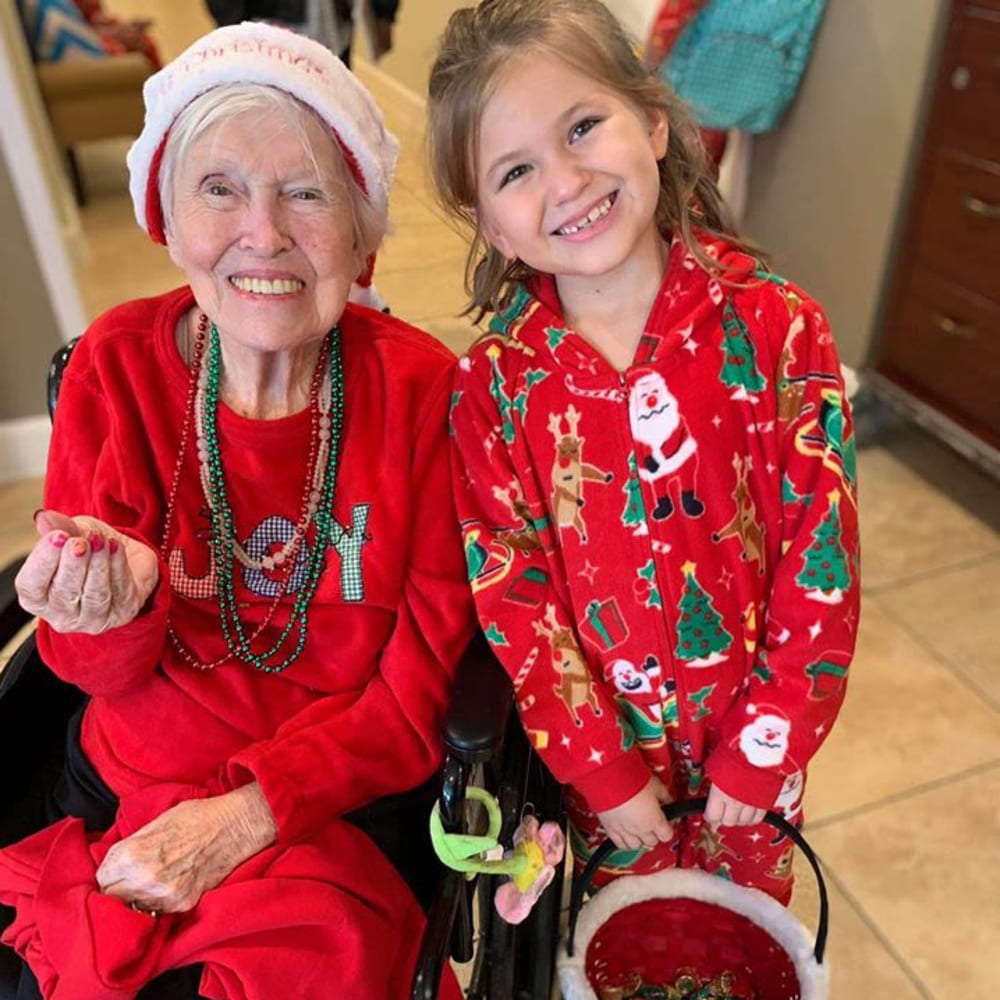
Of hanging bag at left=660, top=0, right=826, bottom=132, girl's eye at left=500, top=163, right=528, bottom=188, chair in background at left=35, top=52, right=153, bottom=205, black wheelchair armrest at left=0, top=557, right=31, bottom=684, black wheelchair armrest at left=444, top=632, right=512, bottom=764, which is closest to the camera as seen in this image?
black wheelchair armrest at left=444, top=632, right=512, bottom=764

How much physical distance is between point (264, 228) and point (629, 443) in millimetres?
420

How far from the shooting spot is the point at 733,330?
1045mm

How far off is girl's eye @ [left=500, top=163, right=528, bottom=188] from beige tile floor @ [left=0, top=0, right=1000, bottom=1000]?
0.64 ft

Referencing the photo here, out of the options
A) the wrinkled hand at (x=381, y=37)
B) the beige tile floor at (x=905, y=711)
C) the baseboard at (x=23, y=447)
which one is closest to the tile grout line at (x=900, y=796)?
the beige tile floor at (x=905, y=711)

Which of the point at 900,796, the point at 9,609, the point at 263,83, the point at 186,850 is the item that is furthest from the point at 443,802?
the point at 900,796

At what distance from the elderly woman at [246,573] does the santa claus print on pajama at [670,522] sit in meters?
0.09

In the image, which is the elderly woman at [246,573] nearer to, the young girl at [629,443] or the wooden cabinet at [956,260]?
the young girl at [629,443]

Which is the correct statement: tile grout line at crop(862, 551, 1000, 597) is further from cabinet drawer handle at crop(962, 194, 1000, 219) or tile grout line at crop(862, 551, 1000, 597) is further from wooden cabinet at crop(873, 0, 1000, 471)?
cabinet drawer handle at crop(962, 194, 1000, 219)

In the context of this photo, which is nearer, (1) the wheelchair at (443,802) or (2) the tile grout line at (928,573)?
(1) the wheelchair at (443,802)

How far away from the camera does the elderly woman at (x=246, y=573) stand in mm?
954

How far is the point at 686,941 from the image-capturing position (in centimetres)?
123

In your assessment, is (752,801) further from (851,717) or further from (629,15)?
(629,15)

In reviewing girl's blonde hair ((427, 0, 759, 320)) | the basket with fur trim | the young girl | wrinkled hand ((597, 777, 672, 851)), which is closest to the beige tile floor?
girl's blonde hair ((427, 0, 759, 320))

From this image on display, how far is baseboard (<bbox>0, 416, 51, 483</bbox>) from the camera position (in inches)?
107
